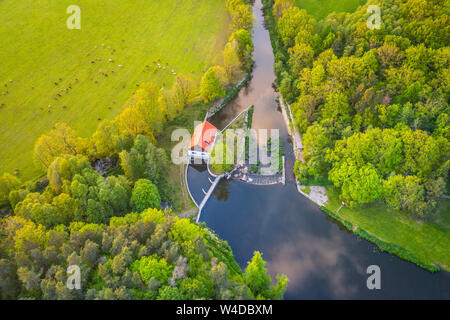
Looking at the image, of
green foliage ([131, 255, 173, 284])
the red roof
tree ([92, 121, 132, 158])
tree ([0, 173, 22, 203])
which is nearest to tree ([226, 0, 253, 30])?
the red roof

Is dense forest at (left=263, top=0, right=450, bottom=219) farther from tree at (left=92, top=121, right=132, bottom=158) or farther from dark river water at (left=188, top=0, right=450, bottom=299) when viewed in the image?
tree at (left=92, top=121, right=132, bottom=158)

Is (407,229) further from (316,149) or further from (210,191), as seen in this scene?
(210,191)

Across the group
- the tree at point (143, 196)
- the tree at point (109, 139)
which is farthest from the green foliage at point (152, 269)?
the tree at point (109, 139)

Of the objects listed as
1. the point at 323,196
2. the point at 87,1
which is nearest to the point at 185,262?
the point at 323,196

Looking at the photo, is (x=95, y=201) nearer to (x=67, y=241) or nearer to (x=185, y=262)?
(x=67, y=241)

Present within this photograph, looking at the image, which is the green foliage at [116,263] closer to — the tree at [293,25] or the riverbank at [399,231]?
the riverbank at [399,231]
